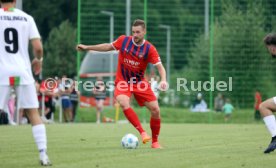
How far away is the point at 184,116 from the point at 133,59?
17.5m

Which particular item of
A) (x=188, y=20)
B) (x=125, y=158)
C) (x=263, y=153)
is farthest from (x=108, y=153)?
(x=188, y=20)

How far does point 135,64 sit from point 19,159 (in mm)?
3789

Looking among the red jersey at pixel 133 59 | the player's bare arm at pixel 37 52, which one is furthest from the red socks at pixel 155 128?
the player's bare arm at pixel 37 52

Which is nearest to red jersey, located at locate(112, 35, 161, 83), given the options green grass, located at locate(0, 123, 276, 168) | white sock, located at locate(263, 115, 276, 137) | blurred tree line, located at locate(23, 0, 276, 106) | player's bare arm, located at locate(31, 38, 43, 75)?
green grass, located at locate(0, 123, 276, 168)

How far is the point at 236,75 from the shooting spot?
29.1 meters

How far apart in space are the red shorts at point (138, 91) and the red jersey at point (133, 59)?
106mm

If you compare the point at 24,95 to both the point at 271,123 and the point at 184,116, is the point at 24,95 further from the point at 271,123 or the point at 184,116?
the point at 184,116

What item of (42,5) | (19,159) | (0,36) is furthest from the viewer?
(42,5)

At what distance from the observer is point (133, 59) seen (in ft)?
43.5

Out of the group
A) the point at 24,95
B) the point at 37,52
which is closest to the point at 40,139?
the point at 24,95

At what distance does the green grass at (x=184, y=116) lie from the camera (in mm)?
28975

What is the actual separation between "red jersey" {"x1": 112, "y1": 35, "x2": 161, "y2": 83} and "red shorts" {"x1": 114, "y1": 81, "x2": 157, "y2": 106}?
11 centimetres

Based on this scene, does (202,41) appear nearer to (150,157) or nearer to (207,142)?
(207,142)
